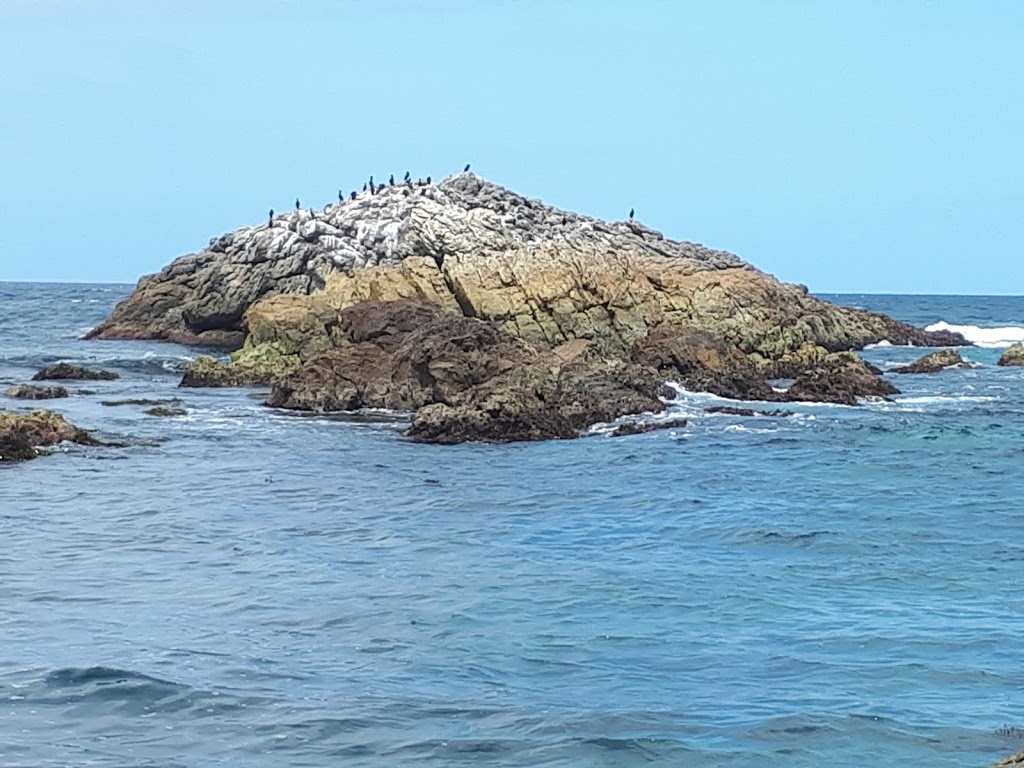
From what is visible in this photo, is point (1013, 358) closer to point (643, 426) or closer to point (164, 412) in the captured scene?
point (643, 426)

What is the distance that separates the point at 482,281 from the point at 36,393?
16496 mm

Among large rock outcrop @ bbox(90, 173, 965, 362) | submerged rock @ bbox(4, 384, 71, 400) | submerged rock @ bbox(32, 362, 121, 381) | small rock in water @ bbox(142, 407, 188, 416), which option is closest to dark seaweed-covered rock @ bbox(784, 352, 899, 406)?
large rock outcrop @ bbox(90, 173, 965, 362)

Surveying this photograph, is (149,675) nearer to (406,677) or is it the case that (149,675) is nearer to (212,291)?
(406,677)

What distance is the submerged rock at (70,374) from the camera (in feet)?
146

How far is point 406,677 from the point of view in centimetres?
1300

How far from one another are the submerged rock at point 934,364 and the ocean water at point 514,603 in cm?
1925

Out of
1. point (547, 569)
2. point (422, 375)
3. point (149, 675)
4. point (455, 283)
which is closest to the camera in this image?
point (149, 675)

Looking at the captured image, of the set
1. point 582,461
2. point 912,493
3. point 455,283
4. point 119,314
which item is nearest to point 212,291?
point 119,314

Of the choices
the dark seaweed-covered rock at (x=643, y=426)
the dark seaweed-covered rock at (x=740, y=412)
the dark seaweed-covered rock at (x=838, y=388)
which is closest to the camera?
the dark seaweed-covered rock at (x=643, y=426)

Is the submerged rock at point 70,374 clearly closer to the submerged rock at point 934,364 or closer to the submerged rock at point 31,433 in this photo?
the submerged rock at point 31,433

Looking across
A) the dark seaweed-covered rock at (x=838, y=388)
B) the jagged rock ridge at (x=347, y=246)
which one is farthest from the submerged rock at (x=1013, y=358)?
the dark seaweed-covered rock at (x=838, y=388)

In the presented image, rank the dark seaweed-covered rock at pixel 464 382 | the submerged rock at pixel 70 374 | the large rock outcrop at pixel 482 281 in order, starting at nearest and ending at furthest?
1. the dark seaweed-covered rock at pixel 464 382
2. the submerged rock at pixel 70 374
3. the large rock outcrop at pixel 482 281

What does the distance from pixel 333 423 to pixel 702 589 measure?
18.5m

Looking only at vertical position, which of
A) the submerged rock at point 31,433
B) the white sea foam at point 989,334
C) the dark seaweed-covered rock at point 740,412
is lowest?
the submerged rock at point 31,433
